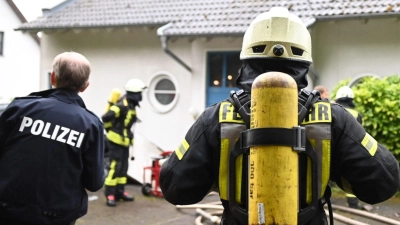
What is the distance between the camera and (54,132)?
113 inches

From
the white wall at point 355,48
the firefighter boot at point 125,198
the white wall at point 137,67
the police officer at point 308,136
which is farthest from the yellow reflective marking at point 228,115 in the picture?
the white wall at point 137,67

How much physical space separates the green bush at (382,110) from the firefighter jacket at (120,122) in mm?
3723

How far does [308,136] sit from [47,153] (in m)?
1.54

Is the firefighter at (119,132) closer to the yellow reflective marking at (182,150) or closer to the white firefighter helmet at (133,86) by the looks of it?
the white firefighter helmet at (133,86)

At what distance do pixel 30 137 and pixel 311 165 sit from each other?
161 cm

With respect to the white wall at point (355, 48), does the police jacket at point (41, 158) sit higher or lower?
lower

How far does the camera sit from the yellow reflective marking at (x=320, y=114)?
203 centimetres

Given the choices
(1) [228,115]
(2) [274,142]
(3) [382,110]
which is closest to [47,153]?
(1) [228,115]

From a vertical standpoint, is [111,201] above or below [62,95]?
below

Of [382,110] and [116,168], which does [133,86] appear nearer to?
[116,168]

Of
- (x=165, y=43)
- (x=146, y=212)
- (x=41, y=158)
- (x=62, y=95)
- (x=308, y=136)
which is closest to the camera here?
(x=308, y=136)

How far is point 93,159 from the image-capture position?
3.03 m

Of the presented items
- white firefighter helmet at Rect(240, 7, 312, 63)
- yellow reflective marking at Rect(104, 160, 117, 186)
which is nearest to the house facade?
yellow reflective marking at Rect(104, 160, 117, 186)

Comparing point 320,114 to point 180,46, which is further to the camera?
point 180,46
